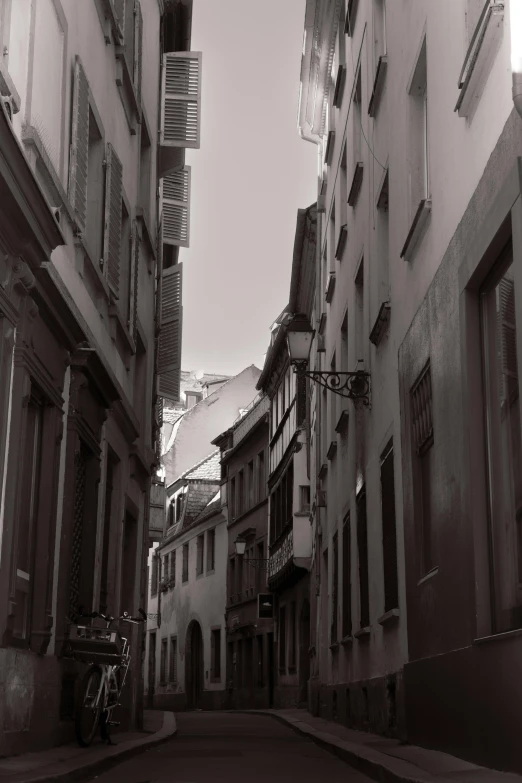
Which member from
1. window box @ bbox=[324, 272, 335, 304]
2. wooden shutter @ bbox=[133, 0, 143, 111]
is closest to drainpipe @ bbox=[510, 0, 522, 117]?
wooden shutter @ bbox=[133, 0, 143, 111]

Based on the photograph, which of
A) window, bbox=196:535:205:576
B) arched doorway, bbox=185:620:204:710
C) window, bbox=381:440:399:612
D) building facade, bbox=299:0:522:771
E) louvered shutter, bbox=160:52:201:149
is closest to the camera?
building facade, bbox=299:0:522:771

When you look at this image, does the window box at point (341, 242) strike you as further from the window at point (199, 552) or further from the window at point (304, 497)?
the window at point (199, 552)

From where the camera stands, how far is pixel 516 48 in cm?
604

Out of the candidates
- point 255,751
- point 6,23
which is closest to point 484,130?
point 6,23

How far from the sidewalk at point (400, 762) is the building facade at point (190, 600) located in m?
30.4

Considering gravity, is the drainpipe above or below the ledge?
above

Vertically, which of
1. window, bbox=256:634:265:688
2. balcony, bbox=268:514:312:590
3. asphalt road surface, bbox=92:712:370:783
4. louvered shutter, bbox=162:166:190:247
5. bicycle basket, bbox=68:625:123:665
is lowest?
asphalt road surface, bbox=92:712:370:783

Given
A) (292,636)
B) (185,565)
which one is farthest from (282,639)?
(185,565)

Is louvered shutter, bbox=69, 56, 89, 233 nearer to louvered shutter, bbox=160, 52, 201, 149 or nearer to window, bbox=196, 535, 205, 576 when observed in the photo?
louvered shutter, bbox=160, 52, 201, 149

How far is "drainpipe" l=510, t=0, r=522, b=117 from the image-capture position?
5926mm

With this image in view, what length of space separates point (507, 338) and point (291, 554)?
22.7 meters

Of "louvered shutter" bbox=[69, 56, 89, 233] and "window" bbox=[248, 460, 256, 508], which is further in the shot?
"window" bbox=[248, 460, 256, 508]

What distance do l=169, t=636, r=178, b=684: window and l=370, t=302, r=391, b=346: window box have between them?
37.9m

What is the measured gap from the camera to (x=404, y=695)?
1017 centimetres
